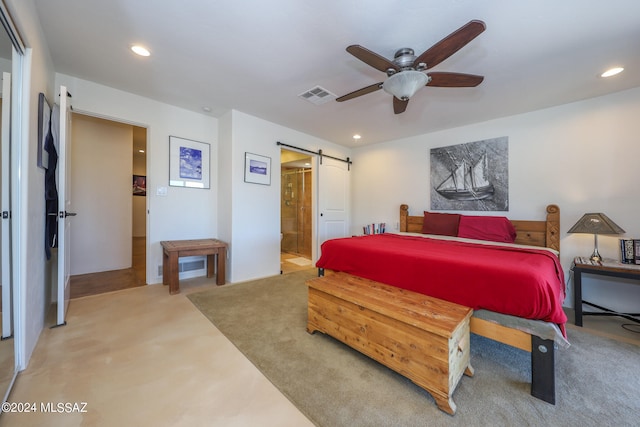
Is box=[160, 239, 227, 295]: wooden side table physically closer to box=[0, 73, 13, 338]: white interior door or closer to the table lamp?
box=[0, 73, 13, 338]: white interior door

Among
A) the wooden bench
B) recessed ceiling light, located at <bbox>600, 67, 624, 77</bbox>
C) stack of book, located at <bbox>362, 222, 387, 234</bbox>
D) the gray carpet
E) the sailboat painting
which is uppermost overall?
recessed ceiling light, located at <bbox>600, 67, 624, 77</bbox>

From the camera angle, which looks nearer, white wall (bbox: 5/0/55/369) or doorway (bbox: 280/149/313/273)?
white wall (bbox: 5/0/55/369)

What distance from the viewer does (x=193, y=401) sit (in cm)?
131

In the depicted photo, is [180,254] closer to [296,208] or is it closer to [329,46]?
[329,46]

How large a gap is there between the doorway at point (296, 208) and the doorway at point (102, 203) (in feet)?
9.06

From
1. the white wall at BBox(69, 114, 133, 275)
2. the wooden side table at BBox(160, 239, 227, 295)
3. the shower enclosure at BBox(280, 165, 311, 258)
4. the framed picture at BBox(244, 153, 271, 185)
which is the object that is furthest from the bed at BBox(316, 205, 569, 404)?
the white wall at BBox(69, 114, 133, 275)

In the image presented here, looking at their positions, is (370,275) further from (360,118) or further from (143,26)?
(143,26)

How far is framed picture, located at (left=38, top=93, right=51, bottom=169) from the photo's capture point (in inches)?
71.6

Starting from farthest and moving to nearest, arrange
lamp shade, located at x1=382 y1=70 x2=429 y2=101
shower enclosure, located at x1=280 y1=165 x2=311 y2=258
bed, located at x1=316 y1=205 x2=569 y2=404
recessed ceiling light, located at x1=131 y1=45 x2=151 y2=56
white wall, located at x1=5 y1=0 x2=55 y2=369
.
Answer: shower enclosure, located at x1=280 y1=165 x2=311 y2=258
recessed ceiling light, located at x1=131 y1=45 x2=151 y2=56
lamp shade, located at x1=382 y1=70 x2=429 y2=101
white wall, located at x1=5 y1=0 x2=55 y2=369
bed, located at x1=316 y1=205 x2=569 y2=404

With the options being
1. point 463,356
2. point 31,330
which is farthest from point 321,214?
point 31,330

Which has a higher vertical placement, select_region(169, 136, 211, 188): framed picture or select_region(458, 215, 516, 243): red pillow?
select_region(169, 136, 211, 188): framed picture

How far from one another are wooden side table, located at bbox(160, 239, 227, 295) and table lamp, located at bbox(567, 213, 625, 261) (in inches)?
164

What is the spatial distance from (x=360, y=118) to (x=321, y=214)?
74.3 inches

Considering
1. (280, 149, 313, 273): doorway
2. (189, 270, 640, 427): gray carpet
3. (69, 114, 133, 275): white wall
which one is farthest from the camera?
(280, 149, 313, 273): doorway
